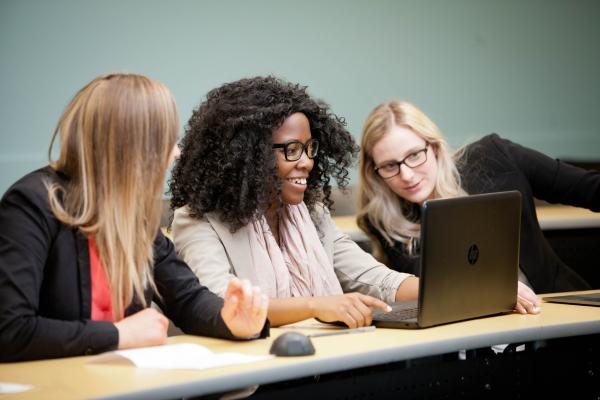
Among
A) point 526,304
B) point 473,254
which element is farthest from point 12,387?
point 526,304

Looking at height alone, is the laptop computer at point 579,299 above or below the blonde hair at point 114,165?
below

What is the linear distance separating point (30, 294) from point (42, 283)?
10cm

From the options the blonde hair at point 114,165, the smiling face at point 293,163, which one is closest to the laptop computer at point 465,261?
the smiling face at point 293,163

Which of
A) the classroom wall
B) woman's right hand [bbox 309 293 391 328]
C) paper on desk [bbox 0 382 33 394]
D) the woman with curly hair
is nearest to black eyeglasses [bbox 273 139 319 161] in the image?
the woman with curly hair

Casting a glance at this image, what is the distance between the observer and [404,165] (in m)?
3.09

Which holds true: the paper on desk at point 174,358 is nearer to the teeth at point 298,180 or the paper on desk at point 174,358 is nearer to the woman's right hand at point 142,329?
the woman's right hand at point 142,329

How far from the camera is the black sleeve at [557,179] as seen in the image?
10.3 ft

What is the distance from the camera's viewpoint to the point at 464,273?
2.14 metres

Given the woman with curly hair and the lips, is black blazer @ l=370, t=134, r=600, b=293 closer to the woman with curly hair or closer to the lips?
the lips

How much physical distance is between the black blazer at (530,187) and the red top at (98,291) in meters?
1.39

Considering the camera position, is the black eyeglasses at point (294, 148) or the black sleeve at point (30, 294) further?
the black eyeglasses at point (294, 148)

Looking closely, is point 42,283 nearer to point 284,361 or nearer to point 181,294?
point 181,294

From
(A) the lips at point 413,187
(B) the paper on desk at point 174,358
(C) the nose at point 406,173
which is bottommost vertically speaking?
(B) the paper on desk at point 174,358

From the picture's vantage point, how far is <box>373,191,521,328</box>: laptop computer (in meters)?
2.05
